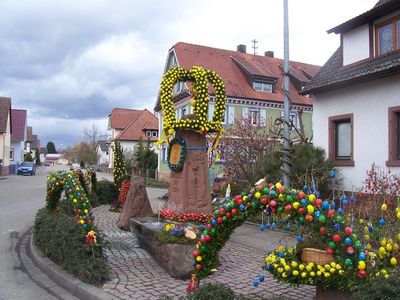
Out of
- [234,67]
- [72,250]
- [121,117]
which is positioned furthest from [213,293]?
[121,117]

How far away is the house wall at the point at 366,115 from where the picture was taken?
13406 mm

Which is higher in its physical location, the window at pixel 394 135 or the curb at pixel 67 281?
the window at pixel 394 135

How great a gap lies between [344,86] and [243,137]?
5.23 meters

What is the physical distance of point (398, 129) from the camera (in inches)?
521

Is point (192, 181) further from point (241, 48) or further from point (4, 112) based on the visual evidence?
point (4, 112)

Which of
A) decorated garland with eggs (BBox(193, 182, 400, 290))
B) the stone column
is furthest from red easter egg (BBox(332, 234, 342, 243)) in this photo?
the stone column

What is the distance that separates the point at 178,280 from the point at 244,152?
1230cm

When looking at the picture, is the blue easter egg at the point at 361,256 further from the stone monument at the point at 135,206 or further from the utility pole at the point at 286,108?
the stone monument at the point at 135,206

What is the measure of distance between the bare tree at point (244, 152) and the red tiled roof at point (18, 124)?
166 feet

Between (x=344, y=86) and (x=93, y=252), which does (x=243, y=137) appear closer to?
(x=344, y=86)

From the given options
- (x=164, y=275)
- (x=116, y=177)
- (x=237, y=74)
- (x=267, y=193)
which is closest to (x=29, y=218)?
(x=116, y=177)

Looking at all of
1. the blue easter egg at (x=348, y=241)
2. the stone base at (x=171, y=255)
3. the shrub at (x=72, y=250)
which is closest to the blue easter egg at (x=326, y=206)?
the blue easter egg at (x=348, y=241)

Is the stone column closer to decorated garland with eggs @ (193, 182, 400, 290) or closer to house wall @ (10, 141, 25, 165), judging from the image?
decorated garland with eggs @ (193, 182, 400, 290)

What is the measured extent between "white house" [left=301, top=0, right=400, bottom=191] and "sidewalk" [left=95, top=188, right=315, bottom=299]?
5.31 meters
